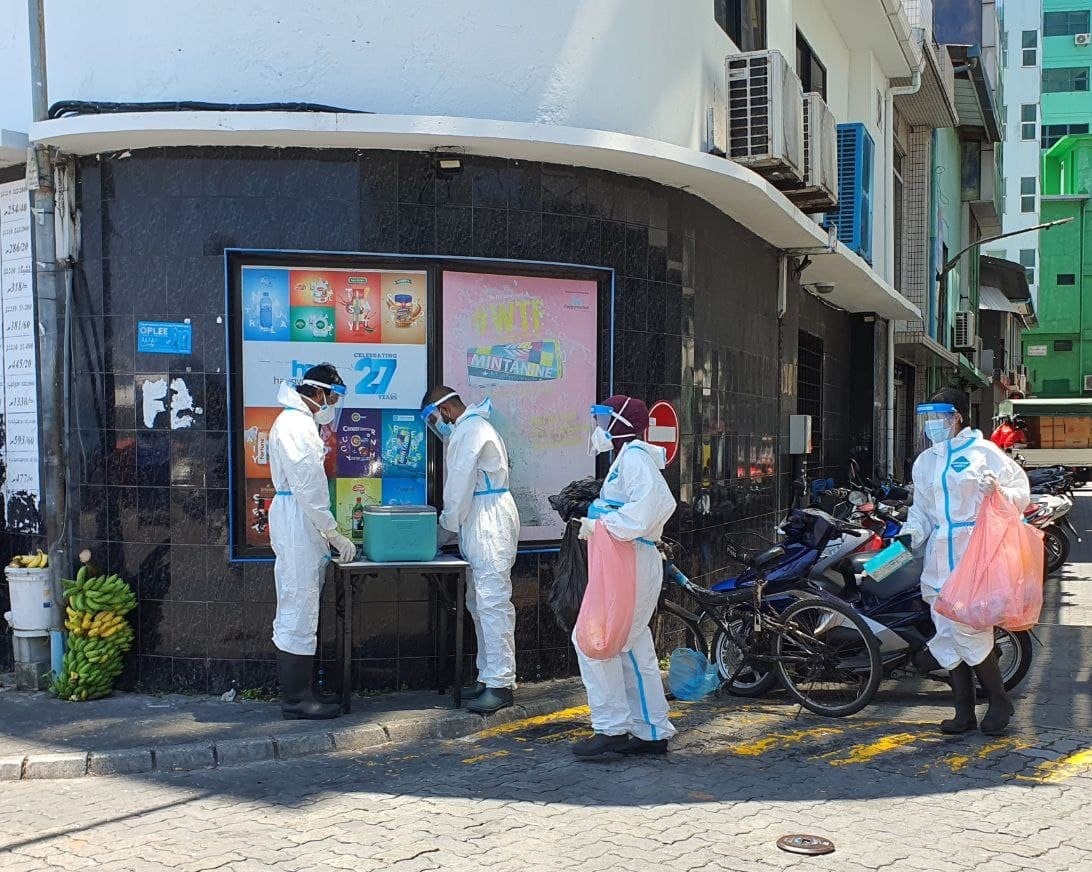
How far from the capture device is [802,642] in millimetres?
7188

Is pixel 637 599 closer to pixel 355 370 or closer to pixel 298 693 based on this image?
pixel 298 693

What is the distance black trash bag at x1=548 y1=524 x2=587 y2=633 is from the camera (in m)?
Result: 6.57

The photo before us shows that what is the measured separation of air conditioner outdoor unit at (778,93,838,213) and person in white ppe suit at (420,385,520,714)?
477 cm

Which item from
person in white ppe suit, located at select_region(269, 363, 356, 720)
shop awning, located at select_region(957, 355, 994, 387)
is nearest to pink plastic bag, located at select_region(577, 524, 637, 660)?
person in white ppe suit, located at select_region(269, 363, 356, 720)

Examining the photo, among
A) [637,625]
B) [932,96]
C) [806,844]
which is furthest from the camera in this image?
[932,96]

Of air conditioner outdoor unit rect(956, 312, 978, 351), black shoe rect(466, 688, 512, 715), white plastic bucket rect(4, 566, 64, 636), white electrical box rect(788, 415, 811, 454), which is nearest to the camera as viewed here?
black shoe rect(466, 688, 512, 715)

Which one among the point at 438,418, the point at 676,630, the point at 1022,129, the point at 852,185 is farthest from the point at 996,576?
the point at 1022,129

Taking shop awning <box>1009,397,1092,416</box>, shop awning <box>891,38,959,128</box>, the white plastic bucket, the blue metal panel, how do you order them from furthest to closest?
1. shop awning <box>1009,397,1092,416</box>
2. shop awning <box>891,38,959,128</box>
3. the blue metal panel
4. the white plastic bucket

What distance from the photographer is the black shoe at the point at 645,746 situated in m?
6.23

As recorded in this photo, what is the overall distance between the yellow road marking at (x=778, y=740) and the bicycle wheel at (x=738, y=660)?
0.66m

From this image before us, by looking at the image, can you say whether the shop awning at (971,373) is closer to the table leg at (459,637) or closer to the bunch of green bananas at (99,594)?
the table leg at (459,637)

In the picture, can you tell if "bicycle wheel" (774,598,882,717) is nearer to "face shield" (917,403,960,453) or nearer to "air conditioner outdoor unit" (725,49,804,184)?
"face shield" (917,403,960,453)

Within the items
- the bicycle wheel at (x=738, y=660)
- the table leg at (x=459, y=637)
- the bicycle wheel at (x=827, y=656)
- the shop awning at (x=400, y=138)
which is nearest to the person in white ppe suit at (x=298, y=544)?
the table leg at (x=459, y=637)

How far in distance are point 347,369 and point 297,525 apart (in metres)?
1.39
